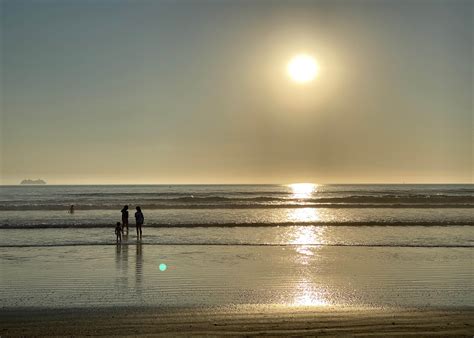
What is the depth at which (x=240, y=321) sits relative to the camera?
815cm

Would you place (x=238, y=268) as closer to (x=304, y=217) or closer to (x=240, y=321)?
(x=240, y=321)

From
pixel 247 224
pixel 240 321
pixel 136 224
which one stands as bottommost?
pixel 247 224

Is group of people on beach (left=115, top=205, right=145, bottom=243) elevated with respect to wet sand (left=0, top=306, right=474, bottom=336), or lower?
elevated

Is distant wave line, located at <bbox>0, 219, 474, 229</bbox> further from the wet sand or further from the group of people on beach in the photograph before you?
the wet sand

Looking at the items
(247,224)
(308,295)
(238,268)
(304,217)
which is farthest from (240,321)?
(304,217)

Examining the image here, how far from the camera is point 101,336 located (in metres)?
7.36

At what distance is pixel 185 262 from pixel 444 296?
807 cm

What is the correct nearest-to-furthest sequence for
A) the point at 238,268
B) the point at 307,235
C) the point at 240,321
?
the point at 240,321, the point at 238,268, the point at 307,235

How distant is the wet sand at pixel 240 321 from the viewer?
7578 millimetres

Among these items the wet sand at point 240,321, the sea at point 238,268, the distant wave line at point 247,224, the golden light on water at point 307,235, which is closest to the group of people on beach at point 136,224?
the sea at point 238,268

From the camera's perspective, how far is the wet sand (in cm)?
758

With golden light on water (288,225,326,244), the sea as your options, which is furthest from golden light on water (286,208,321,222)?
the sea

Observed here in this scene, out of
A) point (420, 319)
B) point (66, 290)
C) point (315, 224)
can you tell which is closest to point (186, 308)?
point (66, 290)

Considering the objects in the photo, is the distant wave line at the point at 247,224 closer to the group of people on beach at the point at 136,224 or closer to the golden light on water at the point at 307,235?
the golden light on water at the point at 307,235
